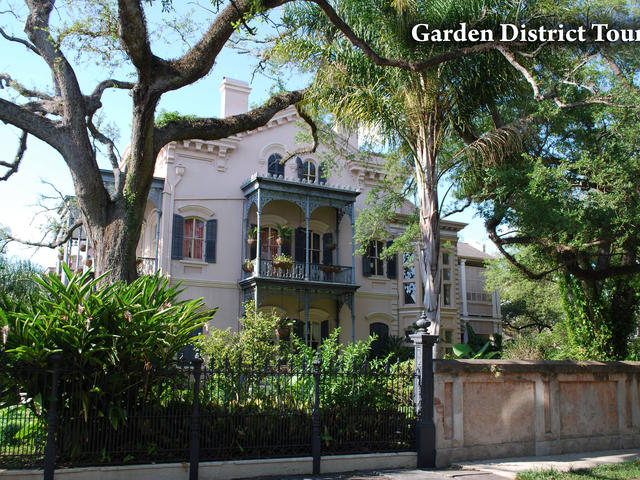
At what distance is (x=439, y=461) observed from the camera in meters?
9.01

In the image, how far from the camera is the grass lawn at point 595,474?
7.96 meters

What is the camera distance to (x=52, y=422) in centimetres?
684

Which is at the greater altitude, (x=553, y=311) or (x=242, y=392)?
(x=553, y=311)

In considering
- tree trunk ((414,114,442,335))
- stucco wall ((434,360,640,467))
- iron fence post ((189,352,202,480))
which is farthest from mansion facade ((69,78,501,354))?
iron fence post ((189,352,202,480))

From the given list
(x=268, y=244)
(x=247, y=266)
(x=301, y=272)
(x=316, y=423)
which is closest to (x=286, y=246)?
(x=268, y=244)

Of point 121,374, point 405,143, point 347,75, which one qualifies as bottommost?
point 121,374

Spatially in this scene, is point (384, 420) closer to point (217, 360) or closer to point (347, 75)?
point (217, 360)

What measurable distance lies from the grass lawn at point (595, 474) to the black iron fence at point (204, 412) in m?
1.79

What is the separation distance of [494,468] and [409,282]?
564 inches

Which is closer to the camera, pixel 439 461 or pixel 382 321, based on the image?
pixel 439 461

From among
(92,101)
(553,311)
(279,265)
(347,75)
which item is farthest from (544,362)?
(553,311)

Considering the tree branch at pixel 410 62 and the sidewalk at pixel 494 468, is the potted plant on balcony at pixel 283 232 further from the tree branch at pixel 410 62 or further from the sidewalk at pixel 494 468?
the sidewalk at pixel 494 468

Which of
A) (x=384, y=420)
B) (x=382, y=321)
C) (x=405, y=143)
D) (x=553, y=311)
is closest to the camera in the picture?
(x=384, y=420)

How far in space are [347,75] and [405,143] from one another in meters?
1.87
